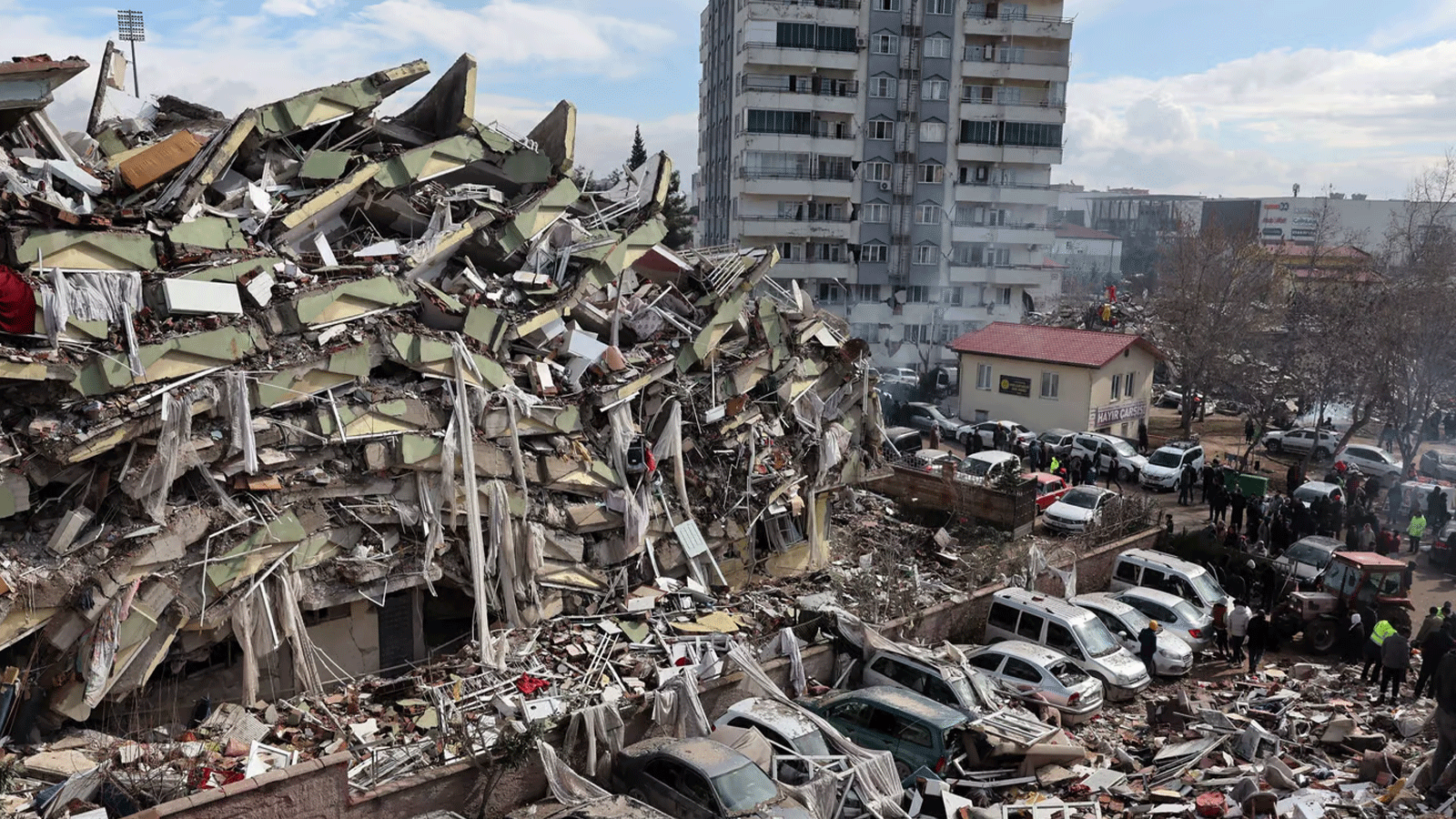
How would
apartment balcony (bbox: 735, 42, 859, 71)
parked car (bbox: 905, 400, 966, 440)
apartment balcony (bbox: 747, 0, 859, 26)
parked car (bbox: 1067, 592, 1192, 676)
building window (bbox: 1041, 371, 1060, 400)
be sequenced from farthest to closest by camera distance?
apartment balcony (bbox: 735, 42, 859, 71) < apartment balcony (bbox: 747, 0, 859, 26) < parked car (bbox: 905, 400, 966, 440) < building window (bbox: 1041, 371, 1060, 400) < parked car (bbox: 1067, 592, 1192, 676)

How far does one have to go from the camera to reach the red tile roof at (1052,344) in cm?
3356

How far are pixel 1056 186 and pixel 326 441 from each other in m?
47.3

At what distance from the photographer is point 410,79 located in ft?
51.7

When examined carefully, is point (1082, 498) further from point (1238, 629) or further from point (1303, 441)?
point (1303, 441)

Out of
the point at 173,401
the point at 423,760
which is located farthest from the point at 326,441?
the point at 423,760

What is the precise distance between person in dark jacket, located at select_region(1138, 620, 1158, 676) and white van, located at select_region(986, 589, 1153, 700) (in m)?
0.26

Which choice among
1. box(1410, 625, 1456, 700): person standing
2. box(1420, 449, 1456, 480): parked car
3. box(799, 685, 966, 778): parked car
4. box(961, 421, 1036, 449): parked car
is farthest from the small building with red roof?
box(799, 685, 966, 778): parked car

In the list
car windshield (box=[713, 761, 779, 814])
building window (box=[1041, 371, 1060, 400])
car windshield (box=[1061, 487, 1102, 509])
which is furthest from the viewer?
building window (box=[1041, 371, 1060, 400])

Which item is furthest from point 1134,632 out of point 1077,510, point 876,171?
point 876,171

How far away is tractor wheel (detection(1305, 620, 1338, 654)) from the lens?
17672 millimetres

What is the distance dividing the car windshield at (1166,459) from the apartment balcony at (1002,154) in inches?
980

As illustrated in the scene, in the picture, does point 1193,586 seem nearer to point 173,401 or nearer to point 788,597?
point 788,597

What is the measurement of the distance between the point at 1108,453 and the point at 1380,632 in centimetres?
1424

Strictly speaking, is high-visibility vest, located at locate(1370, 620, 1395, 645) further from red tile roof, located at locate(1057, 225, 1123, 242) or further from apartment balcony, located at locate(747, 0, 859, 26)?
red tile roof, located at locate(1057, 225, 1123, 242)
